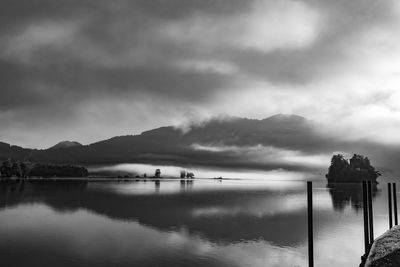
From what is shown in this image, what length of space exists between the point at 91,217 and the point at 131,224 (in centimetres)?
1278

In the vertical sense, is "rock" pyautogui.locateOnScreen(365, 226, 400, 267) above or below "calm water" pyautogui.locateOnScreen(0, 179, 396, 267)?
above

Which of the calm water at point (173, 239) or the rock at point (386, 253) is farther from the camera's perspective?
the calm water at point (173, 239)

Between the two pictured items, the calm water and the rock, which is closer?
the rock

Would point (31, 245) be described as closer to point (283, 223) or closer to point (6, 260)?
point (6, 260)

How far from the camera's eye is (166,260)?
37.1m

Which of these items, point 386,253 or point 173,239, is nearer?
point 386,253

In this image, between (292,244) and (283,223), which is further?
(283,223)

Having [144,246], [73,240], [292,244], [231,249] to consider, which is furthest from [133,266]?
[292,244]

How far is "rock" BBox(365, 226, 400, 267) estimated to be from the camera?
24.1m

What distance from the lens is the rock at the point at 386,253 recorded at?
24.1m

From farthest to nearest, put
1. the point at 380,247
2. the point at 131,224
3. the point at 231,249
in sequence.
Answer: the point at 131,224, the point at 231,249, the point at 380,247

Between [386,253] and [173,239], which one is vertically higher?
[386,253]

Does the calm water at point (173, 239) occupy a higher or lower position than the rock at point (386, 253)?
lower

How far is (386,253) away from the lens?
2575 centimetres
